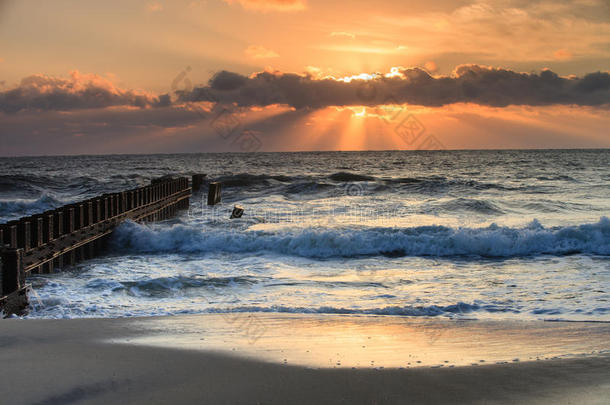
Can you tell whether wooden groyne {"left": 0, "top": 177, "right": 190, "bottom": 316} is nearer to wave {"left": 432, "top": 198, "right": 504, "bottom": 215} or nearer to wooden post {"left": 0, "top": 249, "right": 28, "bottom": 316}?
wooden post {"left": 0, "top": 249, "right": 28, "bottom": 316}

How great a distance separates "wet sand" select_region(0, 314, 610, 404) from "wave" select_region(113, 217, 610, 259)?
6838 mm

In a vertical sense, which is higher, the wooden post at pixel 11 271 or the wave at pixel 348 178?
the wooden post at pixel 11 271

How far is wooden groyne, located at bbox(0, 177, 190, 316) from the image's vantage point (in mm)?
7156

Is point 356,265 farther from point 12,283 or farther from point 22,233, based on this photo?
point 12,283

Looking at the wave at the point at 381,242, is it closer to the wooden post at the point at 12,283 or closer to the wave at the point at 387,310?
the wave at the point at 387,310

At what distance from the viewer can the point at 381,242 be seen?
46.9 ft

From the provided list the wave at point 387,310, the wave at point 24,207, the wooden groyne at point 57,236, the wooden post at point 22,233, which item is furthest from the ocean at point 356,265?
the wooden post at point 22,233

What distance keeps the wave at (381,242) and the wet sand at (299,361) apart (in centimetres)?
684

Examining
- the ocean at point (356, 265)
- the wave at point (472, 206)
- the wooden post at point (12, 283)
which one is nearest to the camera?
the wooden post at point (12, 283)

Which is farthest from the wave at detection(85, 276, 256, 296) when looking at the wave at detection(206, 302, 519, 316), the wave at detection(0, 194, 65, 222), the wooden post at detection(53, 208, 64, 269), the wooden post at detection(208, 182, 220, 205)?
the wooden post at detection(208, 182, 220, 205)

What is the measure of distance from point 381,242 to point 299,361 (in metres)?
9.45

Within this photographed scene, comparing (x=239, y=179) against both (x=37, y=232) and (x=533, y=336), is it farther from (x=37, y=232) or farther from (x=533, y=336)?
(x=533, y=336)

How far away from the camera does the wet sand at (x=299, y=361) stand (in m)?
4.26

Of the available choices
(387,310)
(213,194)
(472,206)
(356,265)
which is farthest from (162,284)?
(472,206)
